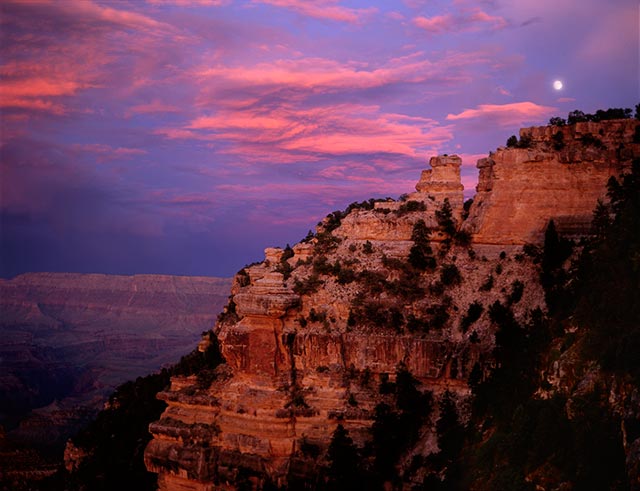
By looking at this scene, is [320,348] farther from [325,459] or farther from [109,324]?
[109,324]

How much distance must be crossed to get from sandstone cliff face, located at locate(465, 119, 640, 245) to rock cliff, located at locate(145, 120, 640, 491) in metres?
0.05

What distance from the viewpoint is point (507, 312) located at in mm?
41375

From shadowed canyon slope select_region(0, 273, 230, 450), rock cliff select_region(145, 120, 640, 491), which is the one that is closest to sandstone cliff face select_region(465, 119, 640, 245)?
rock cliff select_region(145, 120, 640, 491)

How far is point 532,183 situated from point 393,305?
29.6ft

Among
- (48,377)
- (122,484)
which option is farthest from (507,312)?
(48,377)

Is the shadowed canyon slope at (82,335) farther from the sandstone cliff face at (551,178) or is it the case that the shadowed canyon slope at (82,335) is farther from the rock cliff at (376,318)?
the sandstone cliff face at (551,178)

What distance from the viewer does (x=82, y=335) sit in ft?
538

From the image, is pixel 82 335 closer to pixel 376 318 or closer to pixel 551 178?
pixel 376 318

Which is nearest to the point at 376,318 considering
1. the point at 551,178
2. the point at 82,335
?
the point at 551,178

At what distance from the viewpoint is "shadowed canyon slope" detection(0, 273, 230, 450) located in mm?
106500

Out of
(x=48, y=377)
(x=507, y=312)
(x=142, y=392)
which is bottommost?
(x=48, y=377)

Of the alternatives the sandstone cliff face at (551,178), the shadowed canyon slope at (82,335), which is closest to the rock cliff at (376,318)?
the sandstone cliff face at (551,178)

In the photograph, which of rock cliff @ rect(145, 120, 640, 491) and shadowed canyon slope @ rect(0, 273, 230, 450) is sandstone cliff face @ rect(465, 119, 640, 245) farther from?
shadowed canyon slope @ rect(0, 273, 230, 450)

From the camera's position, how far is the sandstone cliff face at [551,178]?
42.5m
